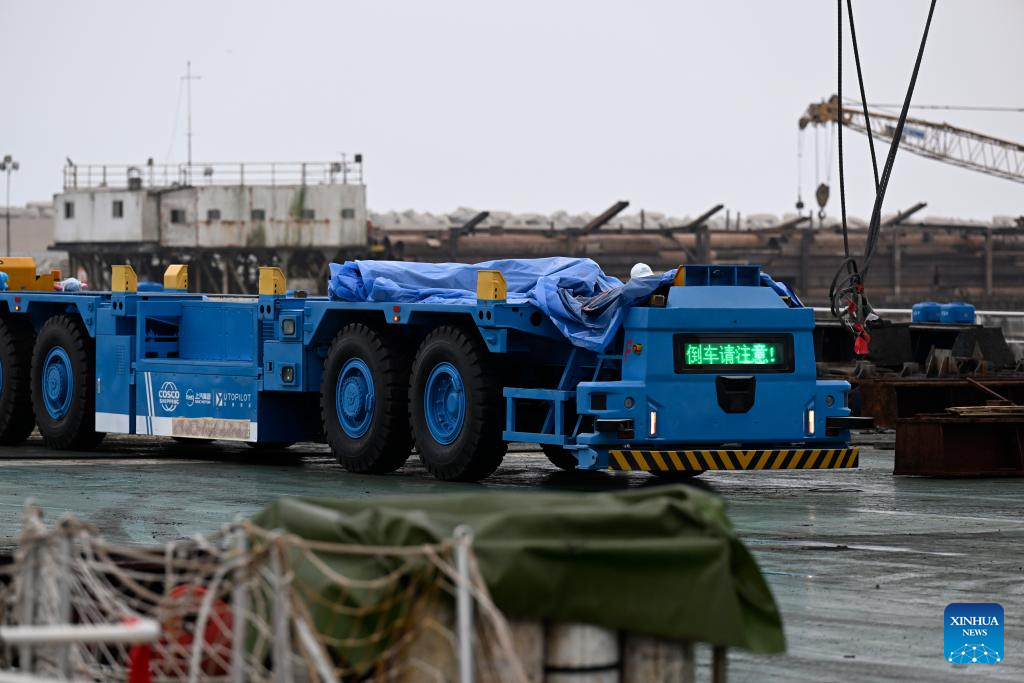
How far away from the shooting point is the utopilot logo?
7.79 meters

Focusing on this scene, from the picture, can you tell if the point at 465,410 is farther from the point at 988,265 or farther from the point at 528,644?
the point at 988,265

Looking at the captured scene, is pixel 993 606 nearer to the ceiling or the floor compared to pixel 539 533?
nearer to the floor

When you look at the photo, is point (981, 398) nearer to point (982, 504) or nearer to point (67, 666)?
point (982, 504)

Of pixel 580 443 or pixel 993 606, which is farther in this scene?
pixel 580 443

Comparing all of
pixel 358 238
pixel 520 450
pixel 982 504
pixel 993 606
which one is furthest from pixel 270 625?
pixel 358 238

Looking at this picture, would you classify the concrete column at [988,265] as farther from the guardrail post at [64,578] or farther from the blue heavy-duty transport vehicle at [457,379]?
the guardrail post at [64,578]

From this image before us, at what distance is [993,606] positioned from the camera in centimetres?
885

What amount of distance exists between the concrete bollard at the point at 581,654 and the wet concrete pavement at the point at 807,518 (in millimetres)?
2263

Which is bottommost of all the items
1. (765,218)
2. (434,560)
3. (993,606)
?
(993,606)

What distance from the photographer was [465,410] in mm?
14266

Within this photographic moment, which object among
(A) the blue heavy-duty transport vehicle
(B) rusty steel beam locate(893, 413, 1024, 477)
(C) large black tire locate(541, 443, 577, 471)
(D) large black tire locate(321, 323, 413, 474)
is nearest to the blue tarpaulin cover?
(A) the blue heavy-duty transport vehicle

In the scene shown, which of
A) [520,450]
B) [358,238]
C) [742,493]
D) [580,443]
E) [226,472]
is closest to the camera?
[580,443]

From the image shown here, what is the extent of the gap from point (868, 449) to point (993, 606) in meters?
10.6

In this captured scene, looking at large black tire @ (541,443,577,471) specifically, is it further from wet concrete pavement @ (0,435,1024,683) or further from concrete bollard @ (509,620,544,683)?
concrete bollard @ (509,620,544,683)
